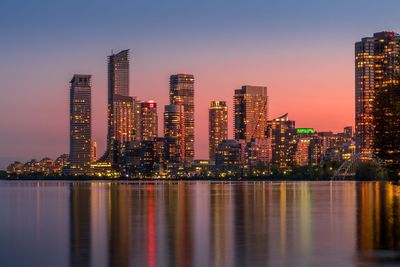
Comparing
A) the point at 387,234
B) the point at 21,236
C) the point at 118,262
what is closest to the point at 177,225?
the point at 21,236

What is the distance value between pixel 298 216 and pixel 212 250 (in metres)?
27.1

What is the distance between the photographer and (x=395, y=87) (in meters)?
74.4

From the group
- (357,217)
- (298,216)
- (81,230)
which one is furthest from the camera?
(298,216)

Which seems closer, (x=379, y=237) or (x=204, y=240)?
(x=379, y=237)

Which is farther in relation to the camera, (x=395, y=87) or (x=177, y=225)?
(x=395, y=87)

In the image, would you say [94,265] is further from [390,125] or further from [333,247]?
[390,125]

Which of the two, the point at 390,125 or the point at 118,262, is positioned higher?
the point at 390,125

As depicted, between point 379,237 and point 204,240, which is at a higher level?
point 379,237

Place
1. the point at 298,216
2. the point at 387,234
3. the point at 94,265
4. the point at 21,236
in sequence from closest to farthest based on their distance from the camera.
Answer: the point at 94,265
the point at 387,234
the point at 21,236
the point at 298,216

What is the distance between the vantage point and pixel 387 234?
138 ft

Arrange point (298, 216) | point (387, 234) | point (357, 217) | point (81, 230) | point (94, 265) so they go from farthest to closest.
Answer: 1. point (298, 216)
2. point (357, 217)
3. point (81, 230)
4. point (387, 234)
5. point (94, 265)

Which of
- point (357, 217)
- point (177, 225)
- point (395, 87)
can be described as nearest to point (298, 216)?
point (357, 217)

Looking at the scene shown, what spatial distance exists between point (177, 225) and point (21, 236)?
38.7 ft

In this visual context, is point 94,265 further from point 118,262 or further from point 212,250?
point 212,250
